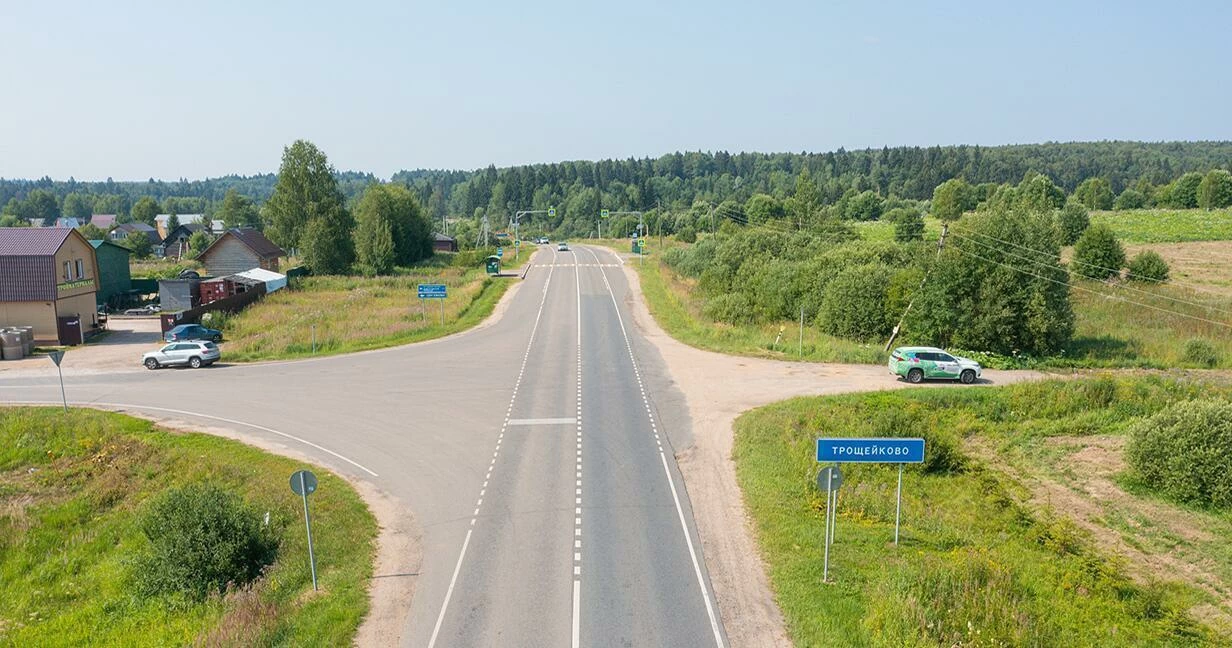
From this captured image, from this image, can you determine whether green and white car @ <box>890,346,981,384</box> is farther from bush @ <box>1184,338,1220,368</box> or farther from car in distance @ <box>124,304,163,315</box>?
car in distance @ <box>124,304,163,315</box>

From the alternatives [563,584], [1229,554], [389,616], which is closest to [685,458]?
[563,584]

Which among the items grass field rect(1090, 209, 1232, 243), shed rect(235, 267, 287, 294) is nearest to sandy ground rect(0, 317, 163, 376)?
shed rect(235, 267, 287, 294)

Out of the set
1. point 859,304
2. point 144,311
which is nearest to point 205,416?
point 859,304

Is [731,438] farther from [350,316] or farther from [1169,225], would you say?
[1169,225]

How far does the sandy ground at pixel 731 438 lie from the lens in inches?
579

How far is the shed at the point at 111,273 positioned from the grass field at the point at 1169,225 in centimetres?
10210

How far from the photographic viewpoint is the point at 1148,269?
190 feet

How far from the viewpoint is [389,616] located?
1436 cm

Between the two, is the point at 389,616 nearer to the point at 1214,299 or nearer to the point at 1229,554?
the point at 1229,554

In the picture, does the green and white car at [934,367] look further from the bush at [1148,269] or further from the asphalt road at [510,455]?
the bush at [1148,269]

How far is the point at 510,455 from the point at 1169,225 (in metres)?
109

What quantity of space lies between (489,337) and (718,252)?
84.3 ft

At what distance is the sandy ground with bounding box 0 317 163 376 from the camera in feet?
123

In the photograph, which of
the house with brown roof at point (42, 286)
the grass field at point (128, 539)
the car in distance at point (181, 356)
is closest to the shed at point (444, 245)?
the house with brown roof at point (42, 286)
